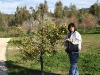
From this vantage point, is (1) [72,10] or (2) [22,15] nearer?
(2) [22,15]

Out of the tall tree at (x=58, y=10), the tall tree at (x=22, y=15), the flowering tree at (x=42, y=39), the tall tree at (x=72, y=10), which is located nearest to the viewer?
the flowering tree at (x=42, y=39)

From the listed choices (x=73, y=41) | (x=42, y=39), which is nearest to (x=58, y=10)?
(x=42, y=39)

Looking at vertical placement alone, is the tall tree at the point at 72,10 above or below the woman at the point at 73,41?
above

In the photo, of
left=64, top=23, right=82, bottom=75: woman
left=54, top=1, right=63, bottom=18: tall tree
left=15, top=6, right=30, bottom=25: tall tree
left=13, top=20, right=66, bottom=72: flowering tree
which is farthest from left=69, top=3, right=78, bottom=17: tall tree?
left=64, top=23, right=82, bottom=75: woman

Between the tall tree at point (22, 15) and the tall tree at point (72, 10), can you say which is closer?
the tall tree at point (22, 15)

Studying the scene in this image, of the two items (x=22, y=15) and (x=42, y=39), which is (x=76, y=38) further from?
(x=22, y=15)

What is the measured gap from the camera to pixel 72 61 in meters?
8.46

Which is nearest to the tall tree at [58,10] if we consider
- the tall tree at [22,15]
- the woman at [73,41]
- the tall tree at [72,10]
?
the tall tree at [72,10]

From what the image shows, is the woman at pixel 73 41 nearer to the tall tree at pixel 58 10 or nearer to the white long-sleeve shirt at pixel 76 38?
the white long-sleeve shirt at pixel 76 38

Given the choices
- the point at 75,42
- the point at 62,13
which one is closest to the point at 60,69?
the point at 75,42

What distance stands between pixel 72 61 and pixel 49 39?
1358mm

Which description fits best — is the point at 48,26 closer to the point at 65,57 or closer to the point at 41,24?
the point at 41,24

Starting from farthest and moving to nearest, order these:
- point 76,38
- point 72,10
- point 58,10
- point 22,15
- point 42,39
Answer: point 72,10
point 22,15
point 58,10
point 42,39
point 76,38

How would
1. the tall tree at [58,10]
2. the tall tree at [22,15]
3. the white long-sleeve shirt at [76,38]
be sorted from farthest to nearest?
1. the tall tree at [22,15]
2. the tall tree at [58,10]
3. the white long-sleeve shirt at [76,38]
